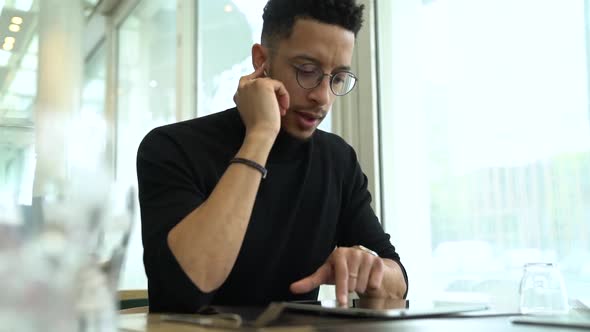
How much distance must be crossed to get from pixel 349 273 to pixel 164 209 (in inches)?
14.7

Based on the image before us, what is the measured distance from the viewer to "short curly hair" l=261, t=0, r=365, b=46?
1438 mm

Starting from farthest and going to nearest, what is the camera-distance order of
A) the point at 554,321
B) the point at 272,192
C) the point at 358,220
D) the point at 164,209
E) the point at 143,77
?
the point at 143,77
the point at 358,220
the point at 272,192
the point at 164,209
the point at 554,321

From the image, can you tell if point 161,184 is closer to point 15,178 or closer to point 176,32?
point 15,178

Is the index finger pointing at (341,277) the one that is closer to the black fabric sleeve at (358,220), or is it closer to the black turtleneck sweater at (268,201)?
the black turtleneck sweater at (268,201)

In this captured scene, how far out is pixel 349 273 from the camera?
1.05m

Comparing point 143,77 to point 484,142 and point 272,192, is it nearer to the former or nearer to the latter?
point 484,142

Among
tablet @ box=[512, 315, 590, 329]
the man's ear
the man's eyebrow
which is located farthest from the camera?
the man's ear

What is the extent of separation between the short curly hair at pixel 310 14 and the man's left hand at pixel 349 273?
0.59 meters

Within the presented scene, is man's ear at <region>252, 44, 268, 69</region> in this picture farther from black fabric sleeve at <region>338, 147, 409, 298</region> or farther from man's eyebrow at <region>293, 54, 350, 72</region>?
black fabric sleeve at <region>338, 147, 409, 298</region>

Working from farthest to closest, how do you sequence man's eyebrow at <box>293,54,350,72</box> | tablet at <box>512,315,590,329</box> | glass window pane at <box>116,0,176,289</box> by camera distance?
glass window pane at <box>116,0,176,289</box> < man's eyebrow at <box>293,54,350,72</box> < tablet at <box>512,315,590,329</box>

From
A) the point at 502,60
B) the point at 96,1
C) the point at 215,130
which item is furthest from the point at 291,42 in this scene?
the point at 96,1

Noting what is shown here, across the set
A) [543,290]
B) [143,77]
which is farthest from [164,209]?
[143,77]

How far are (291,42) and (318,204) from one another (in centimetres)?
39

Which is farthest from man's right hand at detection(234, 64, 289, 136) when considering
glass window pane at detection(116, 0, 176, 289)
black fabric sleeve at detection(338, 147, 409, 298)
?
glass window pane at detection(116, 0, 176, 289)
